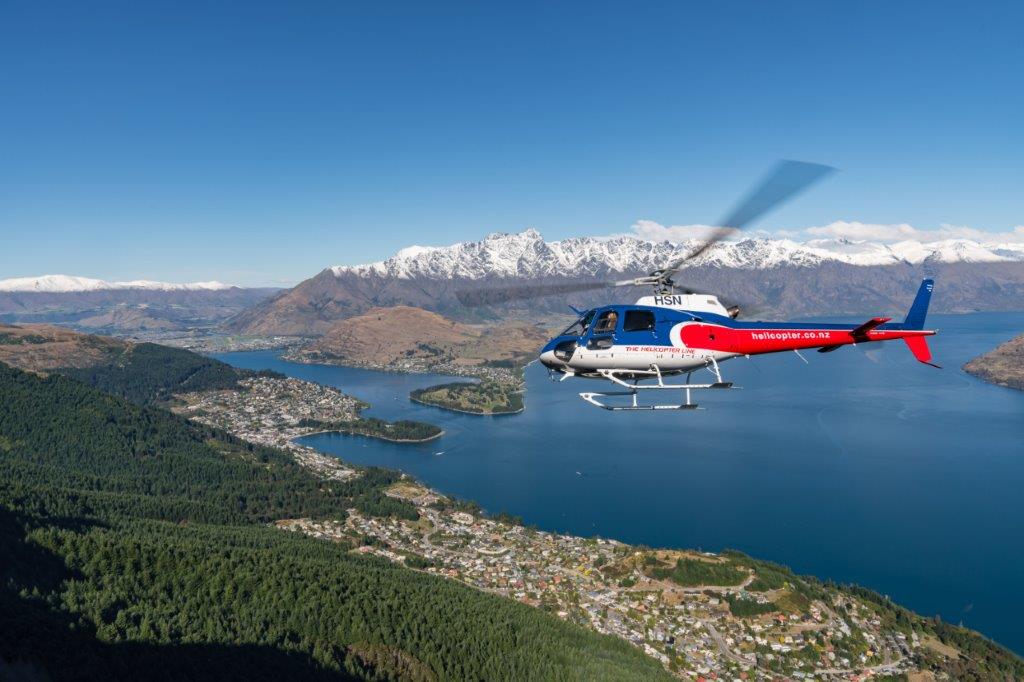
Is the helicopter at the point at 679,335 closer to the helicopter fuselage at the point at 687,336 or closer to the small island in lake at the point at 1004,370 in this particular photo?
the helicopter fuselage at the point at 687,336

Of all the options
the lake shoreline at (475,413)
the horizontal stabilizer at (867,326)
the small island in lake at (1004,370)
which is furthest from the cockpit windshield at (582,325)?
the small island in lake at (1004,370)

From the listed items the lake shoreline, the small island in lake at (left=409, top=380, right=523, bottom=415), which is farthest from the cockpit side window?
the small island in lake at (left=409, top=380, right=523, bottom=415)

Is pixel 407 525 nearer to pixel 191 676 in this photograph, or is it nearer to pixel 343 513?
pixel 343 513

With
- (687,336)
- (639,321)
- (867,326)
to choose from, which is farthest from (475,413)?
(867,326)

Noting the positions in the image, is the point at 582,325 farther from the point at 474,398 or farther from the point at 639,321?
the point at 474,398

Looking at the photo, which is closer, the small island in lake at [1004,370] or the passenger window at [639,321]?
the passenger window at [639,321]

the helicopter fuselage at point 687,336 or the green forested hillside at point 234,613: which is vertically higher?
the helicopter fuselage at point 687,336
